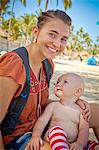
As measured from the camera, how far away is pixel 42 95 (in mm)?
854

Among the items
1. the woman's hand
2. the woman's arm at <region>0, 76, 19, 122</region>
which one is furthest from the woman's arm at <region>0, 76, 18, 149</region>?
the woman's hand

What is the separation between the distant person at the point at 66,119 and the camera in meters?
0.77

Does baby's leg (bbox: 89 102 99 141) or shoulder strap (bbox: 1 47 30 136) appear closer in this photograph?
shoulder strap (bbox: 1 47 30 136)

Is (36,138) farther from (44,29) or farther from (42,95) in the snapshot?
(44,29)

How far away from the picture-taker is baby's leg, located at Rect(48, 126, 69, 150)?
735mm

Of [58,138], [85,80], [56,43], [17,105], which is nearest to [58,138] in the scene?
[58,138]

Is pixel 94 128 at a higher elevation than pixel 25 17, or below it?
below

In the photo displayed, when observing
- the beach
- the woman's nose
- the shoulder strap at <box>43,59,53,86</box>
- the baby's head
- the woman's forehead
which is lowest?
the beach

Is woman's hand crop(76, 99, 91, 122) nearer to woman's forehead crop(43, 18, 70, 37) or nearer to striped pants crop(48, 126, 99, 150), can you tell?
striped pants crop(48, 126, 99, 150)

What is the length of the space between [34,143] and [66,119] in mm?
116

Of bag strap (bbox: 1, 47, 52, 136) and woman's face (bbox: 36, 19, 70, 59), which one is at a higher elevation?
woman's face (bbox: 36, 19, 70, 59)

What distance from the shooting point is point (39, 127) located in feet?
2.64

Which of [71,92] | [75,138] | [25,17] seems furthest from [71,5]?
[75,138]

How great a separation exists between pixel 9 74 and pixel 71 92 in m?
0.20
